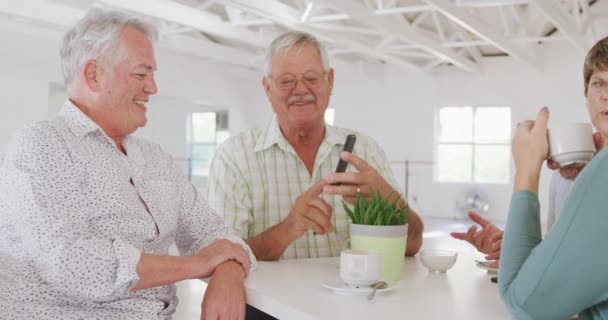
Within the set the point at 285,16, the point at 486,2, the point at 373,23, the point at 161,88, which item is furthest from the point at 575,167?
the point at 161,88

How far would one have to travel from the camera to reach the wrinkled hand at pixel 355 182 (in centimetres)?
165

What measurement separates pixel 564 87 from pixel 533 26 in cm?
136

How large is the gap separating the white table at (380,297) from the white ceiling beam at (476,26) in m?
5.38

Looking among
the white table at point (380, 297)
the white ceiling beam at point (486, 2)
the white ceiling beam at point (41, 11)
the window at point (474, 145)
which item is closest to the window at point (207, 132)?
the window at point (474, 145)

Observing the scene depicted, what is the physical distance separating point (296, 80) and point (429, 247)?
5.43 meters

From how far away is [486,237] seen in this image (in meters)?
1.86

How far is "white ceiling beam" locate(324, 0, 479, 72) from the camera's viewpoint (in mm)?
6980

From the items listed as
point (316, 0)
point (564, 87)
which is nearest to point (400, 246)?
point (316, 0)

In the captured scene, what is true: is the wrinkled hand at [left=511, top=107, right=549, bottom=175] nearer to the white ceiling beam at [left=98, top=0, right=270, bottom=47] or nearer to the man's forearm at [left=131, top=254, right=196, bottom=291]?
the man's forearm at [left=131, top=254, right=196, bottom=291]

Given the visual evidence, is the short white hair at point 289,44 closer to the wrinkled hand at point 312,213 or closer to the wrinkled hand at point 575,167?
the wrinkled hand at point 312,213

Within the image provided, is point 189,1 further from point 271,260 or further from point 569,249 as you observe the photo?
point 569,249

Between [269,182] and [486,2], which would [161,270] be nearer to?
[269,182]

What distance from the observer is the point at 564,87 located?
1053 cm

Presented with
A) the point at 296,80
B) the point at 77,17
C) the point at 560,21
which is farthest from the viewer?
the point at 560,21
